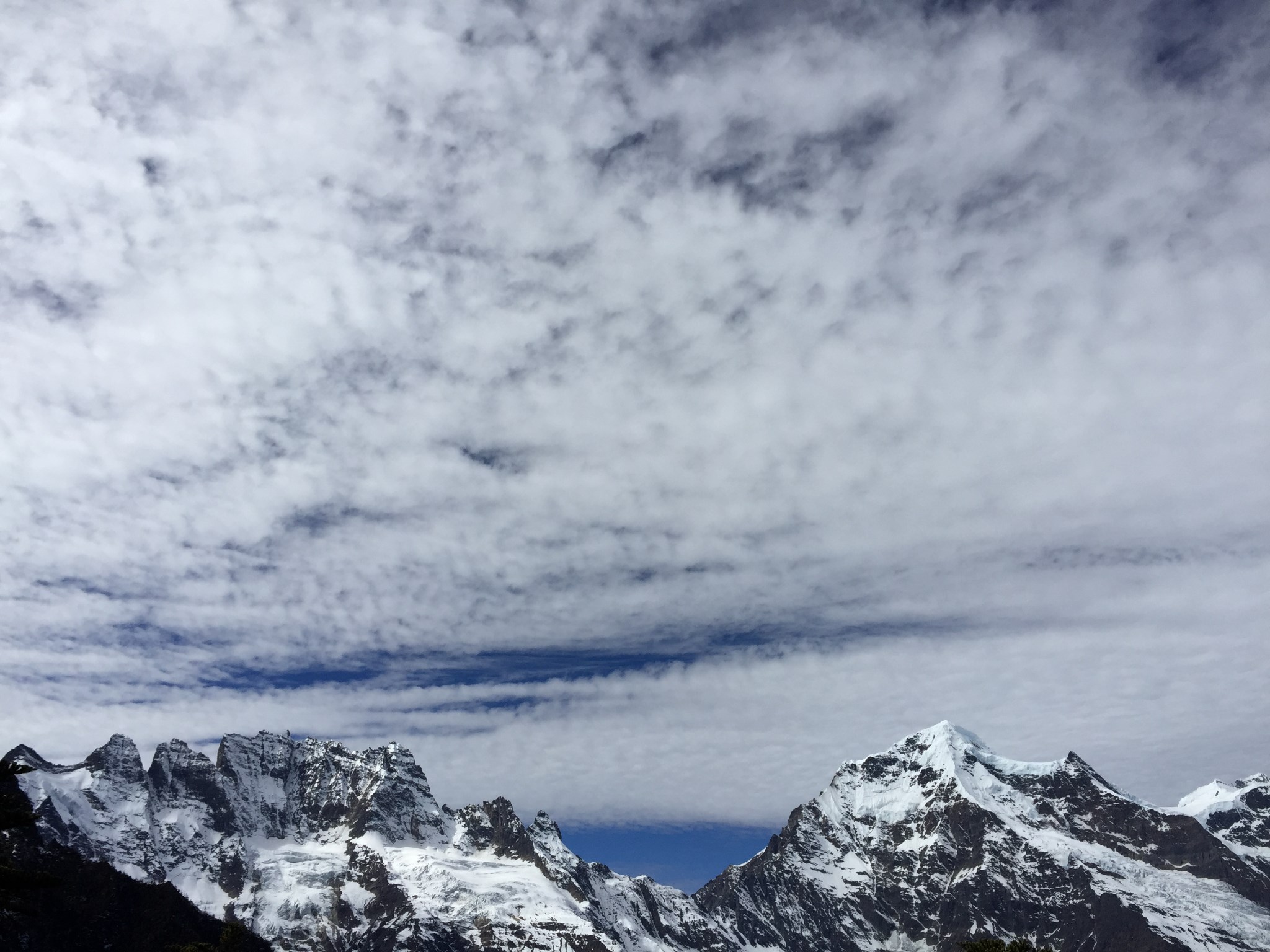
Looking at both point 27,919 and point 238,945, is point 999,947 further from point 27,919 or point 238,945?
point 27,919

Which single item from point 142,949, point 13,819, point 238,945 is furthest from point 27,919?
point 13,819

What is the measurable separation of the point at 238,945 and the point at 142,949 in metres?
148

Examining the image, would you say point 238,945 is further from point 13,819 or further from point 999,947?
point 999,947

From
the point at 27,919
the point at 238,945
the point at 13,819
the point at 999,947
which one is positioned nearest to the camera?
the point at 13,819

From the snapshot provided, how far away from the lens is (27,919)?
196 meters

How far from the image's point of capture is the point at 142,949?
19850 centimetres

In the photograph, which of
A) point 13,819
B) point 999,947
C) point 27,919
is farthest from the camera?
point 27,919

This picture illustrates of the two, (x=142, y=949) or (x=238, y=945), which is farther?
(x=142, y=949)

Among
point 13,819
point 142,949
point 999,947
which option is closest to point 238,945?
point 13,819

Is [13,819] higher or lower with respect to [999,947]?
higher

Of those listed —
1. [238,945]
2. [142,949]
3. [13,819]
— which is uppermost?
[13,819]

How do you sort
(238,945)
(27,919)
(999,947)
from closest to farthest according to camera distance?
(238,945), (999,947), (27,919)

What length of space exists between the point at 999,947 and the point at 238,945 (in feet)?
234

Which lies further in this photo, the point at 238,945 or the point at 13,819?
the point at 238,945
